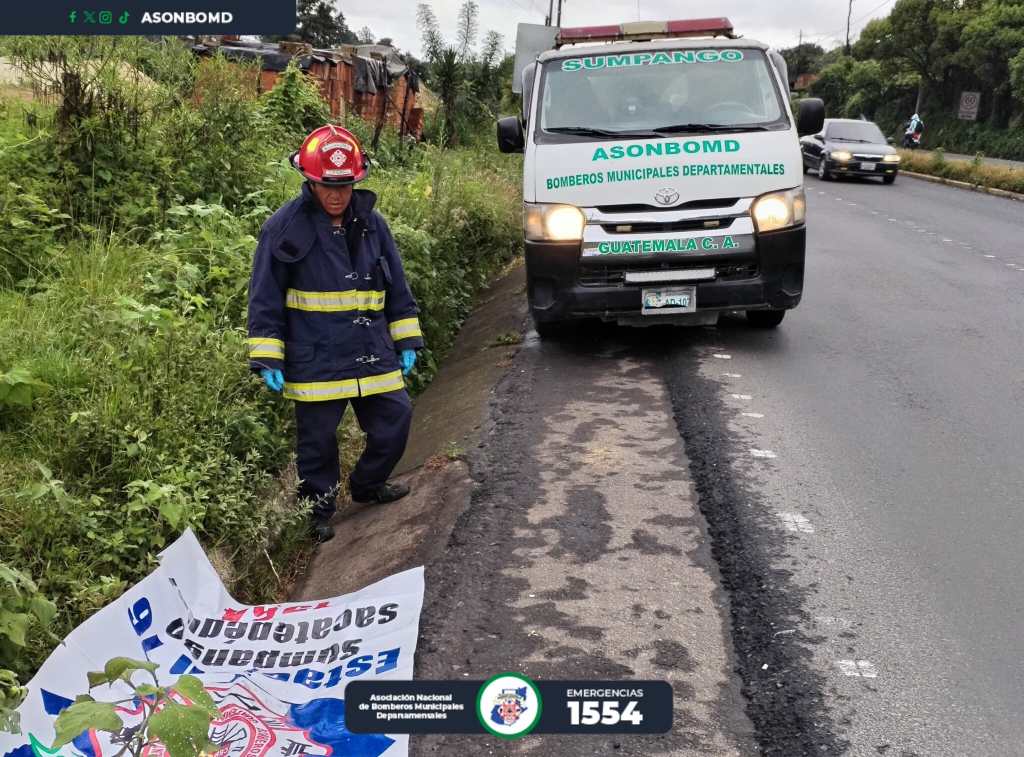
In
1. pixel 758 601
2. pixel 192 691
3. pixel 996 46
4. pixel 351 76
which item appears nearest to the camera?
pixel 192 691

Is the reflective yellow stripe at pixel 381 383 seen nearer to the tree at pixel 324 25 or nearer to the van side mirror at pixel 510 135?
the van side mirror at pixel 510 135

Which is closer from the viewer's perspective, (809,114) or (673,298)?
(673,298)

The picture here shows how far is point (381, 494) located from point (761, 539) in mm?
1874

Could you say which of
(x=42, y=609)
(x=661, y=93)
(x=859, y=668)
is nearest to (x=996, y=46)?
(x=661, y=93)

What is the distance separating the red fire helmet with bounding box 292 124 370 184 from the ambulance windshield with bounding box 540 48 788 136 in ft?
9.98

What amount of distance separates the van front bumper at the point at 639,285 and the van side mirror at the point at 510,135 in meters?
1.03

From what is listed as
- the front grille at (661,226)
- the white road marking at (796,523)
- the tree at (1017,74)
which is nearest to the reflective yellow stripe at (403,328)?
the white road marking at (796,523)

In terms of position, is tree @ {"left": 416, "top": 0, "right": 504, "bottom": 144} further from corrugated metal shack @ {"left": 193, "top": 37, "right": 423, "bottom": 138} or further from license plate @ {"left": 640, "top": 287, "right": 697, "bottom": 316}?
license plate @ {"left": 640, "top": 287, "right": 697, "bottom": 316}

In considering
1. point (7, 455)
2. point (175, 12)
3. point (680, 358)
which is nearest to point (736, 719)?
point (7, 455)

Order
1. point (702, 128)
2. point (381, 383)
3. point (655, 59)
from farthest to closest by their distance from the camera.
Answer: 1. point (655, 59)
2. point (702, 128)
3. point (381, 383)

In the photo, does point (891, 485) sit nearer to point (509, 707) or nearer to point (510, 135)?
point (509, 707)

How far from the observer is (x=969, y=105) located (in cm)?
4459

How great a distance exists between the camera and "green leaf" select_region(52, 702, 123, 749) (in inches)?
90.1

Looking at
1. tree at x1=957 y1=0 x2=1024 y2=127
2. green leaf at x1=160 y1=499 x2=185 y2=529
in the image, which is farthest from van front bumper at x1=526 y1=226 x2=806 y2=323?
tree at x1=957 y1=0 x2=1024 y2=127
